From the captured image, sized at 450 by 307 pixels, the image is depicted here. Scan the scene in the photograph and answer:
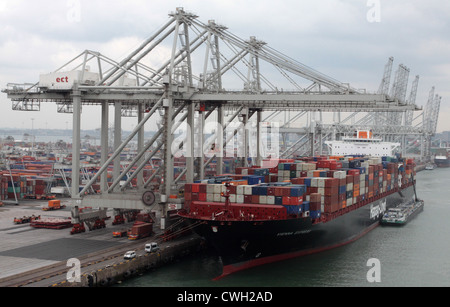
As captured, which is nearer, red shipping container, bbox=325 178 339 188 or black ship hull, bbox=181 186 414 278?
black ship hull, bbox=181 186 414 278

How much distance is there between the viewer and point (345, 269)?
2719 centimetres

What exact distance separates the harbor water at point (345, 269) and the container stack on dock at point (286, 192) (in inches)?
107

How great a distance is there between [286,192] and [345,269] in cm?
532

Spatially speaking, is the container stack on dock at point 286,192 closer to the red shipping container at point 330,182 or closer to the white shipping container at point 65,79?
the red shipping container at point 330,182

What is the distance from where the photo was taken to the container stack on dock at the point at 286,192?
26.3 metres

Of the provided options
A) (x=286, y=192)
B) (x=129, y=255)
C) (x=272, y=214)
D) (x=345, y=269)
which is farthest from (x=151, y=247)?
(x=345, y=269)

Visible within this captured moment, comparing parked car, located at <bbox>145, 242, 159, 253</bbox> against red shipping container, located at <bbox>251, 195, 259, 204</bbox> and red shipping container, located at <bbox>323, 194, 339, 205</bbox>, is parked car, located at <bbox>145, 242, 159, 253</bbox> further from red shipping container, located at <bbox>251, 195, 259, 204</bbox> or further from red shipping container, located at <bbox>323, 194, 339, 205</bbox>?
red shipping container, located at <bbox>323, 194, 339, 205</bbox>

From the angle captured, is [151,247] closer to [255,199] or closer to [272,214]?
[255,199]

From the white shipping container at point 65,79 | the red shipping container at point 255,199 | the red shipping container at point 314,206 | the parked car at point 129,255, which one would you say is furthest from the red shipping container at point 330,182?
the white shipping container at point 65,79

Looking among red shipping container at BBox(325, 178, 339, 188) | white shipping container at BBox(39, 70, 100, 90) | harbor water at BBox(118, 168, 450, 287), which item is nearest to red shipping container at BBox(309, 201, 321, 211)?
red shipping container at BBox(325, 178, 339, 188)

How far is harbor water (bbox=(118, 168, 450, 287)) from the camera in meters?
24.5

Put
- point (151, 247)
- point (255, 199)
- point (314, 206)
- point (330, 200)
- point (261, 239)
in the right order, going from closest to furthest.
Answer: point (261, 239)
point (255, 199)
point (151, 247)
point (314, 206)
point (330, 200)

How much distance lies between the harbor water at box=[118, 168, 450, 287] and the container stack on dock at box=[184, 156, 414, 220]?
2.72m
